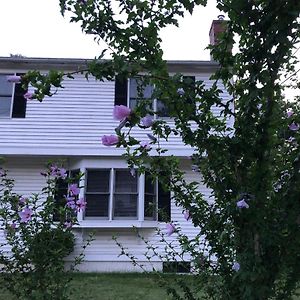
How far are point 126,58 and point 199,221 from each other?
37.2 inches

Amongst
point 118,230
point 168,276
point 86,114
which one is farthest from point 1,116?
point 168,276

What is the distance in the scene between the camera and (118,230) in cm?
1209

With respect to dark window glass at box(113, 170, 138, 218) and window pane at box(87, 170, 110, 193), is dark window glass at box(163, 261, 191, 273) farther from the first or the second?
window pane at box(87, 170, 110, 193)

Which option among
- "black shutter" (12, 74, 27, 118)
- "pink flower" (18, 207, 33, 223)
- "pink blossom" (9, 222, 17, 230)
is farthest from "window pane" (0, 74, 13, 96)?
"pink flower" (18, 207, 33, 223)

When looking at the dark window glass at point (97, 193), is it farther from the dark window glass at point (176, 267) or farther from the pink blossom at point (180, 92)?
the pink blossom at point (180, 92)

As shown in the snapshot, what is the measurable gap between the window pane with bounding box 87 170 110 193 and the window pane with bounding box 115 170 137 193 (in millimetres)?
292

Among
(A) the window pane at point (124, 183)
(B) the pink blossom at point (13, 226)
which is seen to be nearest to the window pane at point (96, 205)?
(A) the window pane at point (124, 183)

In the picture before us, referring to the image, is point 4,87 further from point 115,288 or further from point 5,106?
point 115,288

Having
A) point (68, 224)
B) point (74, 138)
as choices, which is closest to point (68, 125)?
point (74, 138)

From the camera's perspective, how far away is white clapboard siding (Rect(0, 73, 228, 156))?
12.5m

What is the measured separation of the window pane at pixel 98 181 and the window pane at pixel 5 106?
3073 millimetres

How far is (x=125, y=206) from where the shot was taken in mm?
12367

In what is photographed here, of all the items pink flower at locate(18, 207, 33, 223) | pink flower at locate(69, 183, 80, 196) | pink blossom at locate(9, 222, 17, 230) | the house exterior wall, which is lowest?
pink blossom at locate(9, 222, 17, 230)

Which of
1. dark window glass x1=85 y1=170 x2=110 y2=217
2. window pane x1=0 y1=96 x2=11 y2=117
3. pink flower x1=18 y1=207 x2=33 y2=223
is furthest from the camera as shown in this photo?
window pane x1=0 y1=96 x2=11 y2=117
